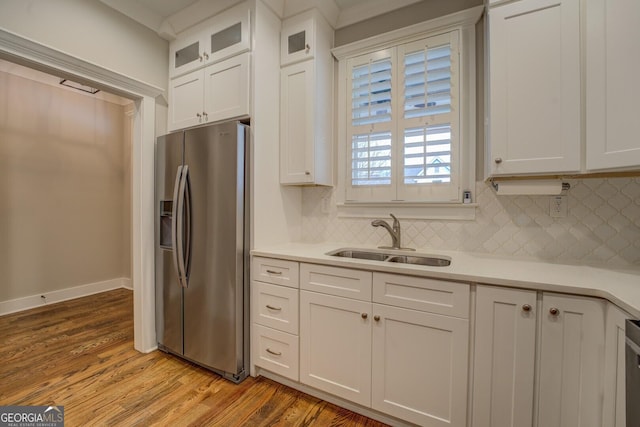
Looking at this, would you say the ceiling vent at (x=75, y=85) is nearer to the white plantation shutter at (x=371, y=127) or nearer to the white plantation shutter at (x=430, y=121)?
the white plantation shutter at (x=371, y=127)

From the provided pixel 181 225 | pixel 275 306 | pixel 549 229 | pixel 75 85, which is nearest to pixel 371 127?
pixel 549 229

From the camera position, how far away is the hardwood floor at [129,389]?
163cm

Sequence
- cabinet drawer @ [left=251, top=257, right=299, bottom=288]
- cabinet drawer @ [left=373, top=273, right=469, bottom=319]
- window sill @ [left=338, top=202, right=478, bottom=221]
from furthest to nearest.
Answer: window sill @ [left=338, top=202, right=478, bottom=221]
cabinet drawer @ [left=251, top=257, right=299, bottom=288]
cabinet drawer @ [left=373, top=273, right=469, bottom=319]

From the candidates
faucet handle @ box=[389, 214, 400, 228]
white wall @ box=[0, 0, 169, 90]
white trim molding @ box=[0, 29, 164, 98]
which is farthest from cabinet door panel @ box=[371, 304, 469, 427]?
white wall @ box=[0, 0, 169, 90]

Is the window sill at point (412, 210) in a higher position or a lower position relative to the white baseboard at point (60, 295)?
higher

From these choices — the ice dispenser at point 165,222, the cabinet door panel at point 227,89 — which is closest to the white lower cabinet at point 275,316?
the ice dispenser at point 165,222

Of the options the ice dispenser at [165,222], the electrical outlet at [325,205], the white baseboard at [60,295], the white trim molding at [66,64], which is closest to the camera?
the white trim molding at [66,64]

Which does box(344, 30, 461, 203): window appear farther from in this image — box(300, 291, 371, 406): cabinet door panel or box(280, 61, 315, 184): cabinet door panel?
box(300, 291, 371, 406): cabinet door panel

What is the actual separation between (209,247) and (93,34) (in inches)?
70.2

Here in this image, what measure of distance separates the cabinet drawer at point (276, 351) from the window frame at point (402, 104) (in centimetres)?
110

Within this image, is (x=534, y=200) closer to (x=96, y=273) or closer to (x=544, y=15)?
(x=544, y=15)

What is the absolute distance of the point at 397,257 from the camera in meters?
1.99

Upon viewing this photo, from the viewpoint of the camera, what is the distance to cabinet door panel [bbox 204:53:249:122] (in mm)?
2055

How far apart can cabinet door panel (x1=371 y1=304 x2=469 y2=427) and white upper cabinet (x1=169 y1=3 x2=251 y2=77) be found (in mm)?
2119
